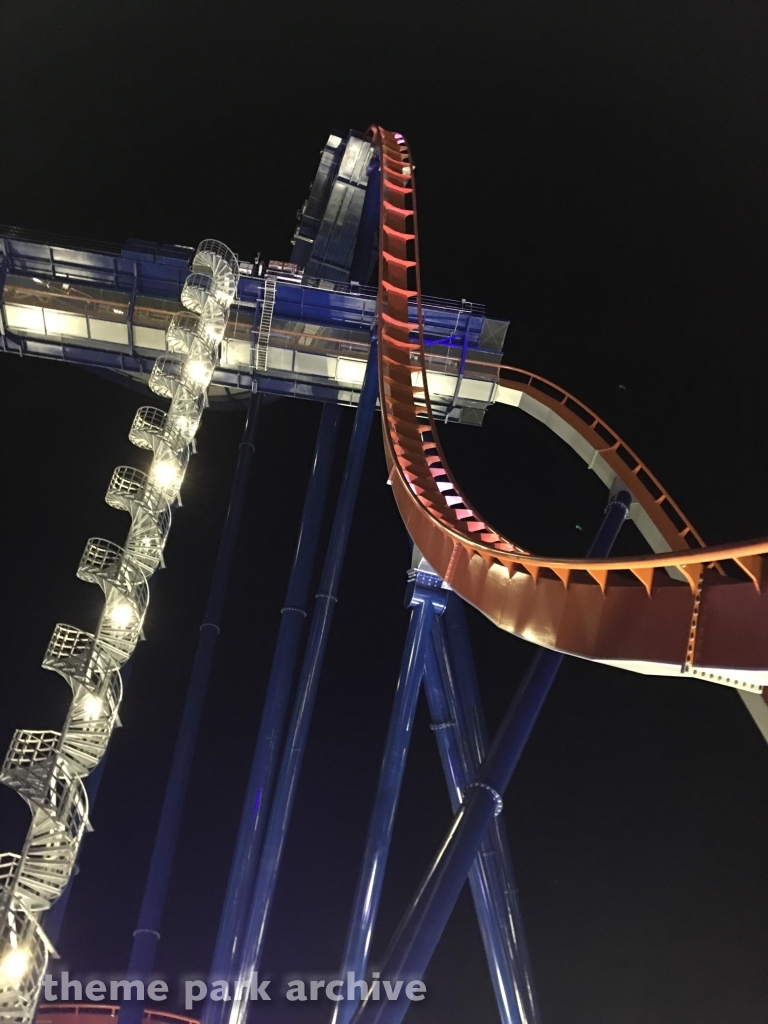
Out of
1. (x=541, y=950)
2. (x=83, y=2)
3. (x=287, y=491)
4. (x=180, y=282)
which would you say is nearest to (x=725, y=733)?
(x=541, y=950)

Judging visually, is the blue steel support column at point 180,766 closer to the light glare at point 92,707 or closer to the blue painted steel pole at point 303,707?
the blue painted steel pole at point 303,707

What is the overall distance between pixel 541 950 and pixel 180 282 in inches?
438

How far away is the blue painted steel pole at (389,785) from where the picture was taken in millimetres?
8156

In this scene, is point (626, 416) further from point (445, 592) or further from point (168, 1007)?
point (168, 1007)

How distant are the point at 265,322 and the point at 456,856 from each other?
7932 millimetres

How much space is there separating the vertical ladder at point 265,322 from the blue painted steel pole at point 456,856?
6.36 m

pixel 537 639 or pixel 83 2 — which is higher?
pixel 83 2

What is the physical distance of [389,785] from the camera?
8.69 metres

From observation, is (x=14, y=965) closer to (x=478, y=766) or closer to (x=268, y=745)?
(x=268, y=745)

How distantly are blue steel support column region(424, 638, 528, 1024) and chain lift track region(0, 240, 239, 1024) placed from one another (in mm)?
2969

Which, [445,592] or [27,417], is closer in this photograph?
[445,592]

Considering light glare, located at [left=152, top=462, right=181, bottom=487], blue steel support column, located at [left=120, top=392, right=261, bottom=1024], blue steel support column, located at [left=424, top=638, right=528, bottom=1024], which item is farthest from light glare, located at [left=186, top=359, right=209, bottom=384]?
blue steel support column, located at [left=424, top=638, right=528, bottom=1024]

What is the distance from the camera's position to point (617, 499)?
1134 cm

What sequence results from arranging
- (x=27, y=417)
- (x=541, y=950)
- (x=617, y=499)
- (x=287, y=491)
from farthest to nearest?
(x=287, y=491) < (x=27, y=417) < (x=541, y=950) < (x=617, y=499)
